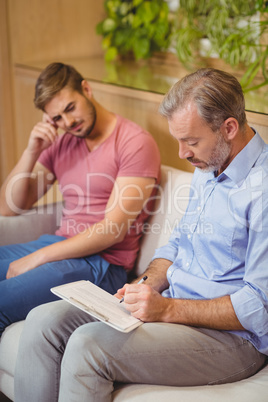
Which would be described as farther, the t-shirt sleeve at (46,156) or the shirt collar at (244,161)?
the t-shirt sleeve at (46,156)

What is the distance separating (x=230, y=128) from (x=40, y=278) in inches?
31.7

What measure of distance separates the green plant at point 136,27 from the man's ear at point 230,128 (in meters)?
1.52

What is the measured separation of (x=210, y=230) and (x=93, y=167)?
67 cm

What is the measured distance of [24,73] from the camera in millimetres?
2729

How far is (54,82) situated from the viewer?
1.83 meters

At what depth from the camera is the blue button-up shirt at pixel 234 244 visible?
124 centimetres

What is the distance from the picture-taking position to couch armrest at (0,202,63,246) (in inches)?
79.9

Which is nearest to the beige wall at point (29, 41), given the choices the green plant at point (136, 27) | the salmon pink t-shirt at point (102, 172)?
the green plant at point (136, 27)

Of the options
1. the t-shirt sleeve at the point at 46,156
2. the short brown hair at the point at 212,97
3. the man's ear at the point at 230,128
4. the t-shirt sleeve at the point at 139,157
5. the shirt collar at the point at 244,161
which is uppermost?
the short brown hair at the point at 212,97

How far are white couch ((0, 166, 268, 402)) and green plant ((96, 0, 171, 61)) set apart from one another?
105 centimetres

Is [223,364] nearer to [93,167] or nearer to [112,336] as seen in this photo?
[112,336]

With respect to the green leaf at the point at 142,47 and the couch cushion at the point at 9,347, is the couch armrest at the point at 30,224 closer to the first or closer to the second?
the couch cushion at the point at 9,347

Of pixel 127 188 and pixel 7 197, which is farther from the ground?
pixel 127 188

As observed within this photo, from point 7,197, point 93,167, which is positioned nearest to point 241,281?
point 93,167
